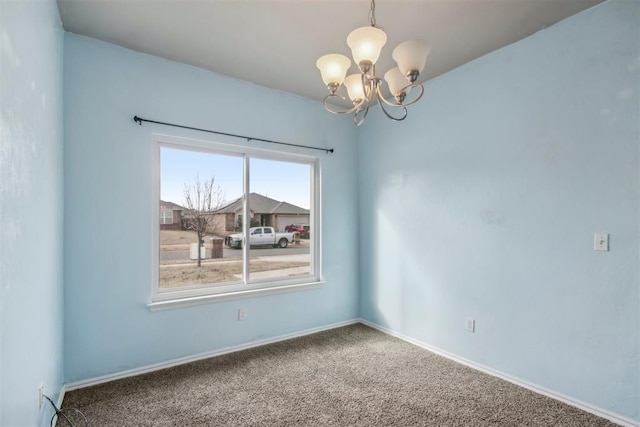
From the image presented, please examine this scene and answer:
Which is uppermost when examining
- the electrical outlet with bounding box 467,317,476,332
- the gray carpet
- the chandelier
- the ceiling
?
the ceiling

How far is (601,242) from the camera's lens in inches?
83.4

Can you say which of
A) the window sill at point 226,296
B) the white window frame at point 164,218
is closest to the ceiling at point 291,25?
the white window frame at point 164,218

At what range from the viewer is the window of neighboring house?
9.54ft

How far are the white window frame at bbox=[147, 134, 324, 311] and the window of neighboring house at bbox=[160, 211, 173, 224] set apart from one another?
5 cm

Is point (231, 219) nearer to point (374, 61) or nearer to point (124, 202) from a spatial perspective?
point (124, 202)

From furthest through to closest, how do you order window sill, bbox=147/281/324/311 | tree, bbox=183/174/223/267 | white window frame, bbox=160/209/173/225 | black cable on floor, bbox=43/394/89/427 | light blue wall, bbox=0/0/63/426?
1. tree, bbox=183/174/223/267
2. white window frame, bbox=160/209/173/225
3. window sill, bbox=147/281/324/311
4. black cable on floor, bbox=43/394/89/427
5. light blue wall, bbox=0/0/63/426

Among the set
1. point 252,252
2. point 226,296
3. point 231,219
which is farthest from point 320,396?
point 231,219

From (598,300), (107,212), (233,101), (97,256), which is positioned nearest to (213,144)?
(233,101)

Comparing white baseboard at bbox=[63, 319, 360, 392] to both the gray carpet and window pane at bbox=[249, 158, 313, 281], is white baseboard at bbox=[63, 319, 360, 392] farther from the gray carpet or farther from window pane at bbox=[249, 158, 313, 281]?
window pane at bbox=[249, 158, 313, 281]

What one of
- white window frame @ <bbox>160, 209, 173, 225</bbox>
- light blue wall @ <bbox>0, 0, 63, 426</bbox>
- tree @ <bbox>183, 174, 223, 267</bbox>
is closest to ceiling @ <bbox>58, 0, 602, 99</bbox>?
light blue wall @ <bbox>0, 0, 63, 426</bbox>

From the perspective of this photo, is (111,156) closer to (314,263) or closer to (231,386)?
(231,386)

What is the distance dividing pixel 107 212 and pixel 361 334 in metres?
2.68

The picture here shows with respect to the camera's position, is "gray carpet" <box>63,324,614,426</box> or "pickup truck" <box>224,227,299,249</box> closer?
"gray carpet" <box>63,324,614,426</box>

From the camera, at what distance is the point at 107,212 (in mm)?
2568
